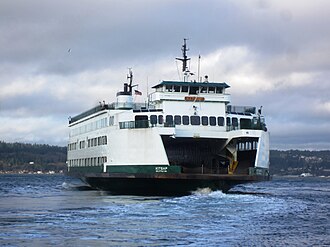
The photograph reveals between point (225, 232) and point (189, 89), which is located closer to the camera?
point (225, 232)

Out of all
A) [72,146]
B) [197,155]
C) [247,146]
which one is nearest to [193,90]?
[197,155]

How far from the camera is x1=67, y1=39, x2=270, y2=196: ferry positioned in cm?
3266

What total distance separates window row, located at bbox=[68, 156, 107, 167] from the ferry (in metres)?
0.09

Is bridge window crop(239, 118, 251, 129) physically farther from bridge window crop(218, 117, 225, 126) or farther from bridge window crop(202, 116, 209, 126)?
bridge window crop(202, 116, 209, 126)

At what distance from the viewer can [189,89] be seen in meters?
36.1

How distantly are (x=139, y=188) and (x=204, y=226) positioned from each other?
14.5 metres

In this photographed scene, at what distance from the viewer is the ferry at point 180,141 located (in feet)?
107

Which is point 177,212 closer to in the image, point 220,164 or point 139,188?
point 139,188

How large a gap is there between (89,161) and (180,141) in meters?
9.74

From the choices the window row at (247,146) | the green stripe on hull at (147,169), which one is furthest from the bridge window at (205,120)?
the green stripe on hull at (147,169)

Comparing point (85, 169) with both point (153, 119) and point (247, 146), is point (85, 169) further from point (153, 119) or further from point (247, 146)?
point (247, 146)

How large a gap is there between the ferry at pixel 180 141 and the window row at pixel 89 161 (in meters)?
0.09

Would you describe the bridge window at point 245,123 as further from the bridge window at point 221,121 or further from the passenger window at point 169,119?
the passenger window at point 169,119

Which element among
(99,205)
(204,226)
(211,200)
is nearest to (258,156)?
(211,200)
